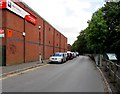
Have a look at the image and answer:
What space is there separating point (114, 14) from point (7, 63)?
15.5 meters

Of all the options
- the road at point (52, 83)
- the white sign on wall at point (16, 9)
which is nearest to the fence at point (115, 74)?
the road at point (52, 83)

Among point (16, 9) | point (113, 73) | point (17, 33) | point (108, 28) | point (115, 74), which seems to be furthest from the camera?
point (108, 28)

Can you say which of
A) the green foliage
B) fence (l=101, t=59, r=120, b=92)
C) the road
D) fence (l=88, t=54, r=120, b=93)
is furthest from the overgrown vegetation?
fence (l=101, t=59, r=120, b=92)

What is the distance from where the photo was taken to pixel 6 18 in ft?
89.6

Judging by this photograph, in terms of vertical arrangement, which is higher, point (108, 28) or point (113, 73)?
point (108, 28)

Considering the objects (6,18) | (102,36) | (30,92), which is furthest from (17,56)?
(30,92)

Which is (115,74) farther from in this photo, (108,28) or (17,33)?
(108,28)

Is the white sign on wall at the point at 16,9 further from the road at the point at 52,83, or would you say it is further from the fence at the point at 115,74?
the fence at the point at 115,74

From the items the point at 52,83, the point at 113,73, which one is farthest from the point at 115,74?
the point at 52,83

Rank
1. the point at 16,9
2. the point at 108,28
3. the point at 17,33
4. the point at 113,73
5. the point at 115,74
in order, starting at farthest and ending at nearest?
1. the point at 108,28
2. the point at 17,33
3. the point at 16,9
4. the point at 113,73
5. the point at 115,74

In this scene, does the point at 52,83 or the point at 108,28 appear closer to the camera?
the point at 52,83

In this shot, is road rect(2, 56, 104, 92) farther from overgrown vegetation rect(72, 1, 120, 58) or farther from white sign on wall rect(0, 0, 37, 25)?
overgrown vegetation rect(72, 1, 120, 58)

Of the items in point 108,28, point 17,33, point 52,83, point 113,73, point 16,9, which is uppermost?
point 16,9

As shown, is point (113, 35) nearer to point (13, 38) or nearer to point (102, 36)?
point (102, 36)
